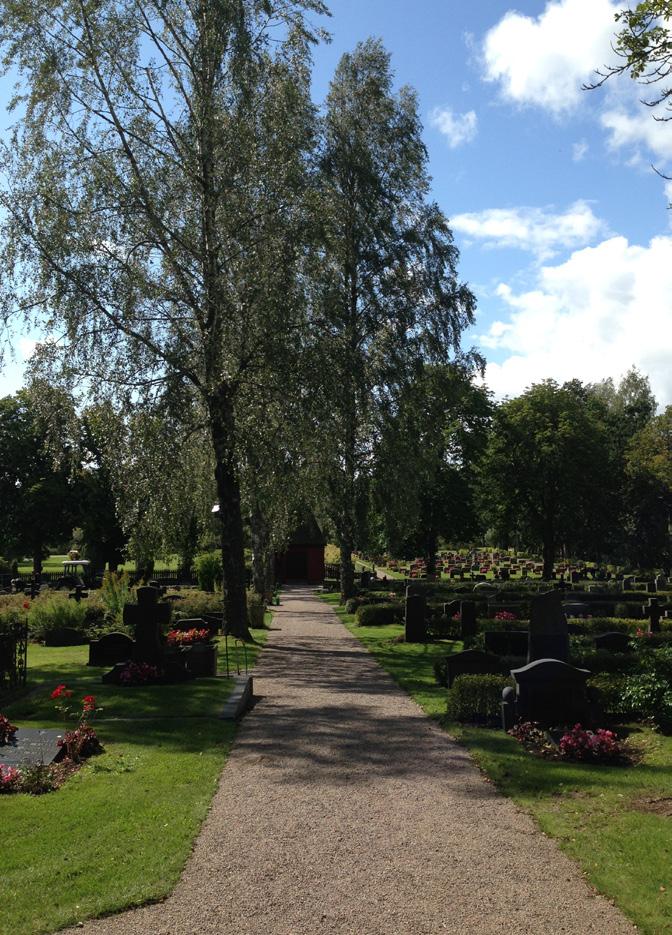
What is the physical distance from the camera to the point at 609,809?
22.9 feet

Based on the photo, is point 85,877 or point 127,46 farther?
point 127,46

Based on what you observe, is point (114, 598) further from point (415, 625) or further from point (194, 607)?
point (415, 625)

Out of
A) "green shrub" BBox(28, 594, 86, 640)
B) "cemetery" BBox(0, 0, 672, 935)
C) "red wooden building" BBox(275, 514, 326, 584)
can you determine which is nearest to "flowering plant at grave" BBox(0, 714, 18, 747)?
"cemetery" BBox(0, 0, 672, 935)

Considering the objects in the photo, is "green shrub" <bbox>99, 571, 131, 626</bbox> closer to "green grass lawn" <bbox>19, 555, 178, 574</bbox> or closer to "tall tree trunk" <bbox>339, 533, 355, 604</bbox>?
"tall tree trunk" <bbox>339, 533, 355, 604</bbox>

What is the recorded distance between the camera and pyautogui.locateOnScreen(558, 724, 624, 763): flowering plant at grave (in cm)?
868

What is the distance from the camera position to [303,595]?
46.2 meters

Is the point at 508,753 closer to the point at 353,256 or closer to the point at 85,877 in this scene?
the point at 85,877

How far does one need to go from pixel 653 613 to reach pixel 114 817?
18.1m

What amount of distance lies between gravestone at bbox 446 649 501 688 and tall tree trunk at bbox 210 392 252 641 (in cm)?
758

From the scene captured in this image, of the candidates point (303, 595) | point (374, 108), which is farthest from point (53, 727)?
point (303, 595)

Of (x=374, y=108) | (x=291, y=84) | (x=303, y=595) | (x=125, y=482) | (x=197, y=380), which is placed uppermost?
(x=374, y=108)

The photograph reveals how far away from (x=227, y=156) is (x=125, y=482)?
307 inches

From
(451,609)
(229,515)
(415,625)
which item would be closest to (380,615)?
(451,609)

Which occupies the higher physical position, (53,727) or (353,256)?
(353,256)
